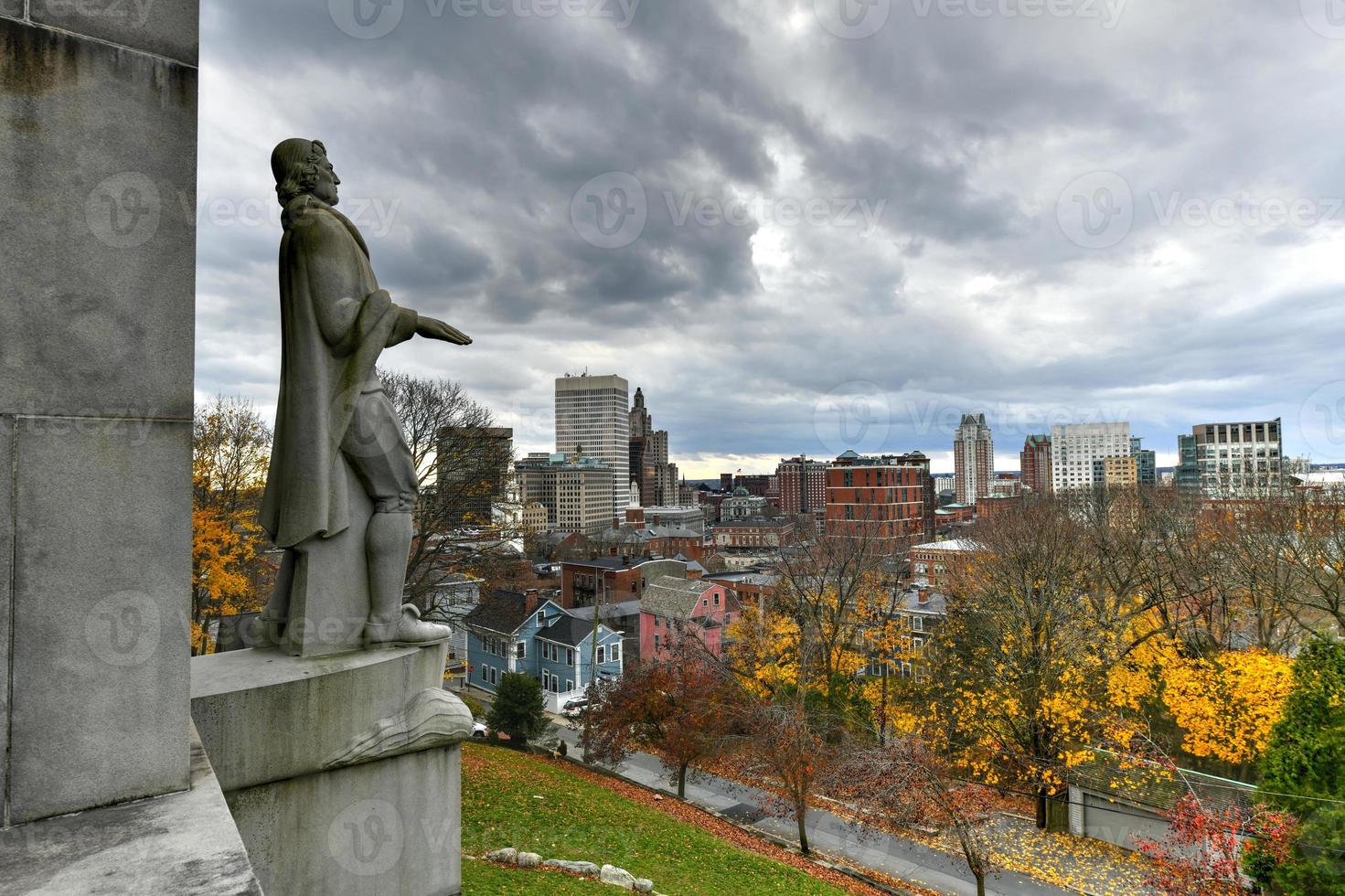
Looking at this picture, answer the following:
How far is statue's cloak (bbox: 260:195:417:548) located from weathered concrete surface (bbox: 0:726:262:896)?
→ 194 centimetres

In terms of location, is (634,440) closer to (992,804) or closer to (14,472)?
(992,804)

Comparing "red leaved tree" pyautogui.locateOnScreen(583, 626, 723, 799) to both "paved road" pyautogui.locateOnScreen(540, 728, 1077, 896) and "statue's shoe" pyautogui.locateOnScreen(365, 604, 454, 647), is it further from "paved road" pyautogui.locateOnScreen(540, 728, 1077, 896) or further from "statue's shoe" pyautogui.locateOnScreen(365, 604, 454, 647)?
"statue's shoe" pyautogui.locateOnScreen(365, 604, 454, 647)

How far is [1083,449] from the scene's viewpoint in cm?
13212

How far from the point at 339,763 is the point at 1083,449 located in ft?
498

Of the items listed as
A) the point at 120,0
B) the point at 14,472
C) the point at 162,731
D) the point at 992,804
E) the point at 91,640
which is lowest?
the point at 992,804

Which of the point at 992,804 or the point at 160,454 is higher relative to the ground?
the point at 160,454

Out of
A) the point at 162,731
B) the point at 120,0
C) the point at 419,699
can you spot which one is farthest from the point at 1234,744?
the point at 120,0

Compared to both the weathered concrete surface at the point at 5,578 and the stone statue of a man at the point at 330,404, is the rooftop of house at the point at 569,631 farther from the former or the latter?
the weathered concrete surface at the point at 5,578

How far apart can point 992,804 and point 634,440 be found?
175 meters

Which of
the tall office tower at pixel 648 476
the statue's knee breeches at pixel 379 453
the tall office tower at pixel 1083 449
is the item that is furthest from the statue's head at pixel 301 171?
the tall office tower at pixel 648 476

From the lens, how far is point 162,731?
3.18m

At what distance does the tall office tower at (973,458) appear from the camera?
152125 mm

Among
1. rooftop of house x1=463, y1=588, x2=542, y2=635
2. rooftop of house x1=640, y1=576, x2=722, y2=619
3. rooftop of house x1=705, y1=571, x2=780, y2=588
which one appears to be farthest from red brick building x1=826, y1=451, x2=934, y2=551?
rooftop of house x1=463, y1=588, x2=542, y2=635

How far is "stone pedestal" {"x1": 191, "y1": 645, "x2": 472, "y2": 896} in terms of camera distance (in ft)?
13.2
